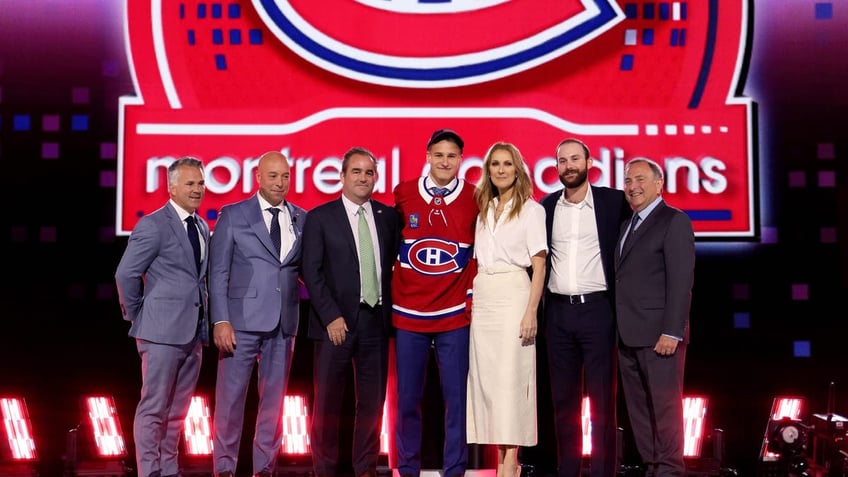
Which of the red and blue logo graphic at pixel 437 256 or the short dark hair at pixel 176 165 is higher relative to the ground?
the short dark hair at pixel 176 165

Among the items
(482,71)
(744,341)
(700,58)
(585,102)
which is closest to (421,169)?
(482,71)

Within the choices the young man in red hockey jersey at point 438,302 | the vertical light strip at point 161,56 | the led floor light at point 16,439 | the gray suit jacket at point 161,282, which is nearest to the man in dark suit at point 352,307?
the young man in red hockey jersey at point 438,302

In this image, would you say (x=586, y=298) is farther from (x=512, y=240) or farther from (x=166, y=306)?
(x=166, y=306)

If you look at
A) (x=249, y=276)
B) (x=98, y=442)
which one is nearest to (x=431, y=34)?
(x=249, y=276)

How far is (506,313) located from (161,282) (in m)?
1.71

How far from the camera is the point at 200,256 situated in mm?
4258

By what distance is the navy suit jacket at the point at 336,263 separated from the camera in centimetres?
401

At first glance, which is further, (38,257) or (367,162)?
(38,257)

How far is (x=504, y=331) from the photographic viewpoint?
3855mm

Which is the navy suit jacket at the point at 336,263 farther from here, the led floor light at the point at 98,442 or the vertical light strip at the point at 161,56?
the led floor light at the point at 98,442

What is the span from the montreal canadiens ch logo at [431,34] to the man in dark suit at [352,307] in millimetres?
1356

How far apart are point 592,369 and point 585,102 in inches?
76.1

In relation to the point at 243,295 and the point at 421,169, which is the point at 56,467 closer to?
the point at 243,295

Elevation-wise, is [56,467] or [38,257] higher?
[38,257]
